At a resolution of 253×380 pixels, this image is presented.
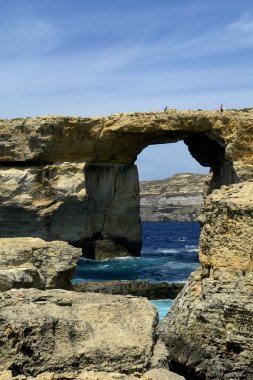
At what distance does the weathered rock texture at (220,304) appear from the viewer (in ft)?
34.3

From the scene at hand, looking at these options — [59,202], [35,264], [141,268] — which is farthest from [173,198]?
[35,264]

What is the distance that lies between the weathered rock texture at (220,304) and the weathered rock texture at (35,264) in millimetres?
3163

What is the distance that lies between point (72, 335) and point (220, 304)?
16.7 ft

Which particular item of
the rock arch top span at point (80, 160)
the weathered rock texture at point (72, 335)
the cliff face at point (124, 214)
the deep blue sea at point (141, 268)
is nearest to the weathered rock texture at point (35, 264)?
the cliff face at point (124, 214)

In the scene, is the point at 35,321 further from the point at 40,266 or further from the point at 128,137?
the point at 128,137

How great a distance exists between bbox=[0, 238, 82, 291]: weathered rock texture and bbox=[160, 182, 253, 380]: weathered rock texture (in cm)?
316

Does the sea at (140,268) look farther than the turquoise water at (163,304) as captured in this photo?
Yes

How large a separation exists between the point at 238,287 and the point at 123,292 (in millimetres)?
17298

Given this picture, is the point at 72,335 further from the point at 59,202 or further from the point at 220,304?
the point at 59,202

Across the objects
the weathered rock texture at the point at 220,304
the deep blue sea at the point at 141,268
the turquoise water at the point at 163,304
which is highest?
the weathered rock texture at the point at 220,304

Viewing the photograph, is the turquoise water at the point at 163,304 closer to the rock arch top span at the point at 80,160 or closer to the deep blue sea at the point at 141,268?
the deep blue sea at the point at 141,268

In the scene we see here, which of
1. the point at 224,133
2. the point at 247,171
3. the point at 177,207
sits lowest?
the point at 177,207

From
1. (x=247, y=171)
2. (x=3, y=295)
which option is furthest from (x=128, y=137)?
(x=3, y=295)

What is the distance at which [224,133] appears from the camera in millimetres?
35406
